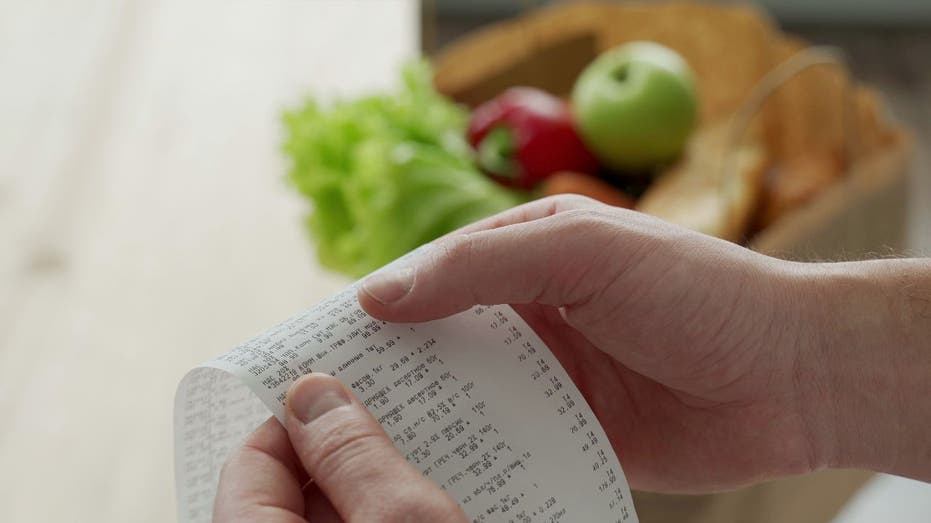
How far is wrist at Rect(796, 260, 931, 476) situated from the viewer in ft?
2.99

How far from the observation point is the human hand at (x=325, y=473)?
0.69 metres

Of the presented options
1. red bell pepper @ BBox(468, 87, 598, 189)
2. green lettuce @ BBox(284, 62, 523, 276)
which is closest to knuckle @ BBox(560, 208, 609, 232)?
green lettuce @ BBox(284, 62, 523, 276)

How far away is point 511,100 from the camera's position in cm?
174

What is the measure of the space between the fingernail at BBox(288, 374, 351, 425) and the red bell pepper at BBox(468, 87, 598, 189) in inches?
38.8

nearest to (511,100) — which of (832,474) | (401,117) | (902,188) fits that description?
(401,117)

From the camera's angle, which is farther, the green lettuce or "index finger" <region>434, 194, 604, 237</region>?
the green lettuce

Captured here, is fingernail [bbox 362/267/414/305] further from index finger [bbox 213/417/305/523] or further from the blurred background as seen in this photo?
the blurred background

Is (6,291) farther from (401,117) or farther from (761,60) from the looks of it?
(761,60)

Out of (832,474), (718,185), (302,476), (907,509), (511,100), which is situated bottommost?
(907,509)

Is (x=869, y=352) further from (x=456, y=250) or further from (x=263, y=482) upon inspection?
(x=263, y=482)

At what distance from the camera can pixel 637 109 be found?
5.50ft

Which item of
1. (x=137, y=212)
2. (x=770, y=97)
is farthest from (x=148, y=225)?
(x=770, y=97)

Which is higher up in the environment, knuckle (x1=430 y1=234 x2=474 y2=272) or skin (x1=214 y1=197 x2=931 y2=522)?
knuckle (x1=430 y1=234 x2=474 y2=272)

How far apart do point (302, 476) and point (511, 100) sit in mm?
1040
